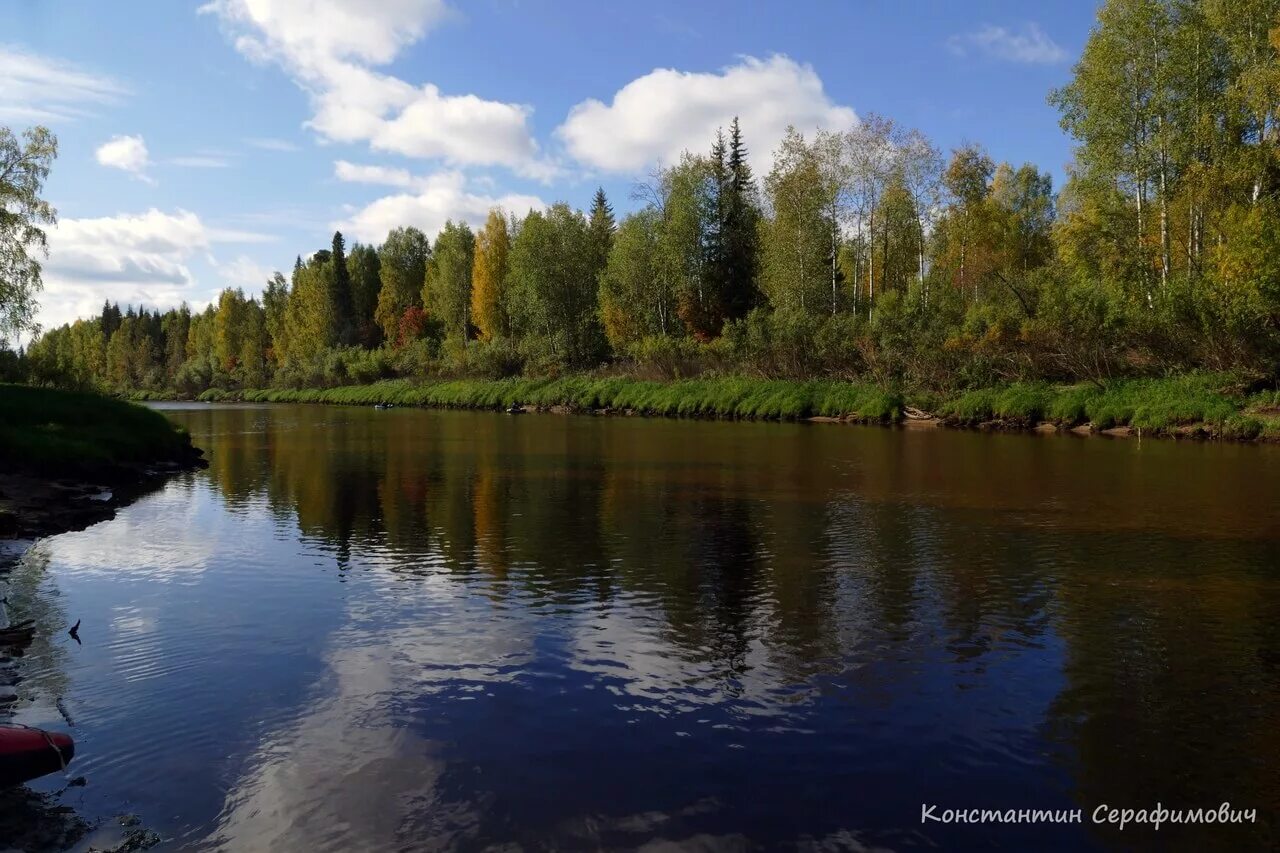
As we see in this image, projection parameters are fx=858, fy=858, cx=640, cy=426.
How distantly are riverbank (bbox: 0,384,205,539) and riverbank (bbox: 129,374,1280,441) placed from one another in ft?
114

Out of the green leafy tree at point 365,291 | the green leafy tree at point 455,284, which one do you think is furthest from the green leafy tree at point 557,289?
the green leafy tree at point 365,291

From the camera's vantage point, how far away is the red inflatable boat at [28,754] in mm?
6750

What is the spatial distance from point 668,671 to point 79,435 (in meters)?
24.9

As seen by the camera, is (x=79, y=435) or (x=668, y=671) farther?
(x=79, y=435)

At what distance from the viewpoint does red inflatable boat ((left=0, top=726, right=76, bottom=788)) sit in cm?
675

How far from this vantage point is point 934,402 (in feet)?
162

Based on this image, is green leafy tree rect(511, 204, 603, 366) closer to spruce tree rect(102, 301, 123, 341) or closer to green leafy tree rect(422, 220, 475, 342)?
green leafy tree rect(422, 220, 475, 342)

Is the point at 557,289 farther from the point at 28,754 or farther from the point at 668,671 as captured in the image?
the point at 28,754

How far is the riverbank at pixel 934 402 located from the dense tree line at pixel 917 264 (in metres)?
2.06

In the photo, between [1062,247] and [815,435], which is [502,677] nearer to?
[815,435]

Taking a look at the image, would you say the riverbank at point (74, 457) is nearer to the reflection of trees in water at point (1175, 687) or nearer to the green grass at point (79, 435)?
the green grass at point (79, 435)

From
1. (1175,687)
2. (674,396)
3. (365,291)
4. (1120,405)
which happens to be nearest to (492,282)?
(365,291)

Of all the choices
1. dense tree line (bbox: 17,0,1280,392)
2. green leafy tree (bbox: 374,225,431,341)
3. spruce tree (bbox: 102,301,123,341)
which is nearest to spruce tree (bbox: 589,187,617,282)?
dense tree line (bbox: 17,0,1280,392)

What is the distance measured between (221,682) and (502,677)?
121 inches
